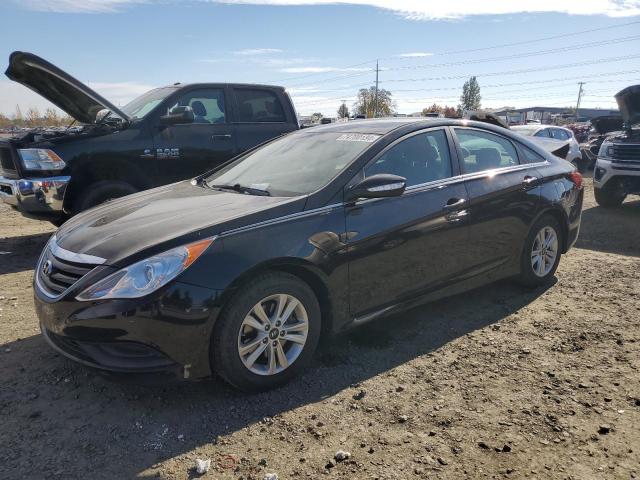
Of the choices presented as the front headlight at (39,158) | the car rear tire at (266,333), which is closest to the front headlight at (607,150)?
the car rear tire at (266,333)

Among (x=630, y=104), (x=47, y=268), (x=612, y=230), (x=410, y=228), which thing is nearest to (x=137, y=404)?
(x=47, y=268)

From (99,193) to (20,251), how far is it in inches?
59.6

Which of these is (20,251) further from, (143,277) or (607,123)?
(607,123)

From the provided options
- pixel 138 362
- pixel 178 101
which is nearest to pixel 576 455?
pixel 138 362

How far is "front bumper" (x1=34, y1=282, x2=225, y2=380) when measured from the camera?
8.53 feet

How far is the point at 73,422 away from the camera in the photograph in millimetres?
2758

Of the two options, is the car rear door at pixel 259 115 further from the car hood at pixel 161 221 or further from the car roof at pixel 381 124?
the car hood at pixel 161 221

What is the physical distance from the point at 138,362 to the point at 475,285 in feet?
8.96

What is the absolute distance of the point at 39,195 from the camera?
18.3ft

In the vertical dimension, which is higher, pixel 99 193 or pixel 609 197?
pixel 99 193

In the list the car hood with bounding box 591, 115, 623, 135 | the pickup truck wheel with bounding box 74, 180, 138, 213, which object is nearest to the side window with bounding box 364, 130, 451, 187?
the pickup truck wheel with bounding box 74, 180, 138, 213

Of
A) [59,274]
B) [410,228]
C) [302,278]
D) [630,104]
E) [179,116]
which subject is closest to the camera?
[59,274]

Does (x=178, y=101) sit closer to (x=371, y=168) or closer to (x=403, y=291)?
(x=371, y=168)

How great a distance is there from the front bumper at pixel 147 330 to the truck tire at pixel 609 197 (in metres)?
8.70
